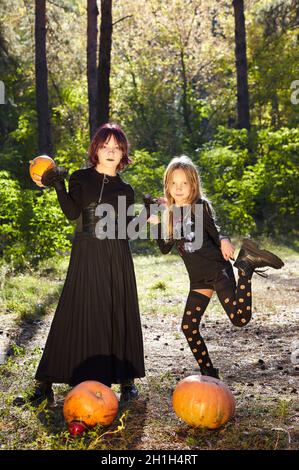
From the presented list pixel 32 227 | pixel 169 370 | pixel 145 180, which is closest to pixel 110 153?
pixel 169 370

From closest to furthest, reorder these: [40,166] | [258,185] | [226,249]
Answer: [40,166], [226,249], [258,185]

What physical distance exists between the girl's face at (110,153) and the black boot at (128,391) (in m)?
1.54

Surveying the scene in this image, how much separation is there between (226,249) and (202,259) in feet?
0.70

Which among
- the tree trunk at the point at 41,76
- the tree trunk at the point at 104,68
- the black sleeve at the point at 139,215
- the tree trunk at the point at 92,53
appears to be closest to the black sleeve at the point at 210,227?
the black sleeve at the point at 139,215

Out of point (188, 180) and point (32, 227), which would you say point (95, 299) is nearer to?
point (188, 180)

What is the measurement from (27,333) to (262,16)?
1851cm

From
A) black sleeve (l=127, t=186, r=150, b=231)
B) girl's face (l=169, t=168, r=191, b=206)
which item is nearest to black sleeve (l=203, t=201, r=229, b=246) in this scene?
girl's face (l=169, t=168, r=191, b=206)

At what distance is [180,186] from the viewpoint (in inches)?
209

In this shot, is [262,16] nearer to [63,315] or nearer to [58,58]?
[58,58]

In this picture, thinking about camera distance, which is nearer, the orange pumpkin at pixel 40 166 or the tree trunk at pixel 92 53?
the orange pumpkin at pixel 40 166

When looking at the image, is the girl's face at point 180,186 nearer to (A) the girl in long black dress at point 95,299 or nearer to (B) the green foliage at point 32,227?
(A) the girl in long black dress at point 95,299

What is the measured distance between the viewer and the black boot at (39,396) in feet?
16.8

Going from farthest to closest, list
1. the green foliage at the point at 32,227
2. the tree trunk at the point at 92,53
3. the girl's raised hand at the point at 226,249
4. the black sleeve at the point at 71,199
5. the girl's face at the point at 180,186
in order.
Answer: the tree trunk at the point at 92,53 < the green foliage at the point at 32,227 < the girl's face at the point at 180,186 < the girl's raised hand at the point at 226,249 < the black sleeve at the point at 71,199
